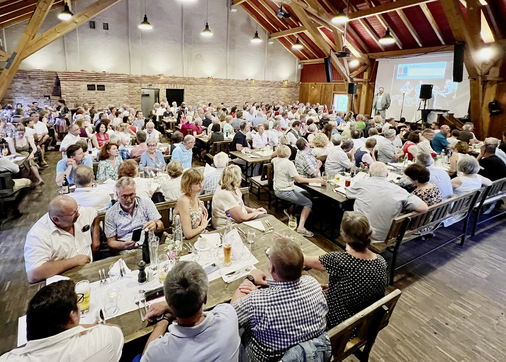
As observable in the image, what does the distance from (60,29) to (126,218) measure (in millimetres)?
10611

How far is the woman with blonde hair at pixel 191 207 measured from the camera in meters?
2.58

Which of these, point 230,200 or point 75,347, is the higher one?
point 230,200

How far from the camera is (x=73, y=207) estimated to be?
2.07m

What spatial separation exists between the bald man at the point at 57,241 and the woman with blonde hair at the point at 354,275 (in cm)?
172

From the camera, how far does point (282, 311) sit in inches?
56.8

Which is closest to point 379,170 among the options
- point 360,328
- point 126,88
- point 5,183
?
point 360,328

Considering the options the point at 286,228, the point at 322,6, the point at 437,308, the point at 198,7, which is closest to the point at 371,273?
the point at 286,228

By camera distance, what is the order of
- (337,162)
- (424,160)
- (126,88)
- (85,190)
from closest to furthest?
(85,190)
(424,160)
(337,162)
(126,88)

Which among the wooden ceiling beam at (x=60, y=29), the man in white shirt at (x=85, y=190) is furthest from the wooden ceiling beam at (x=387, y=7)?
the man in white shirt at (x=85, y=190)

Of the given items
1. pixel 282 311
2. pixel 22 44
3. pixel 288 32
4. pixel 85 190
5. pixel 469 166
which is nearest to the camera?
pixel 282 311

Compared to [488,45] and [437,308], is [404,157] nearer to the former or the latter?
[437,308]

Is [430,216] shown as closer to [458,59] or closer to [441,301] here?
[441,301]

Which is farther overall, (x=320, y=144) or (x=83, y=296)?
(x=320, y=144)

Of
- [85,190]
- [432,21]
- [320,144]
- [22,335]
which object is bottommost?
[22,335]
